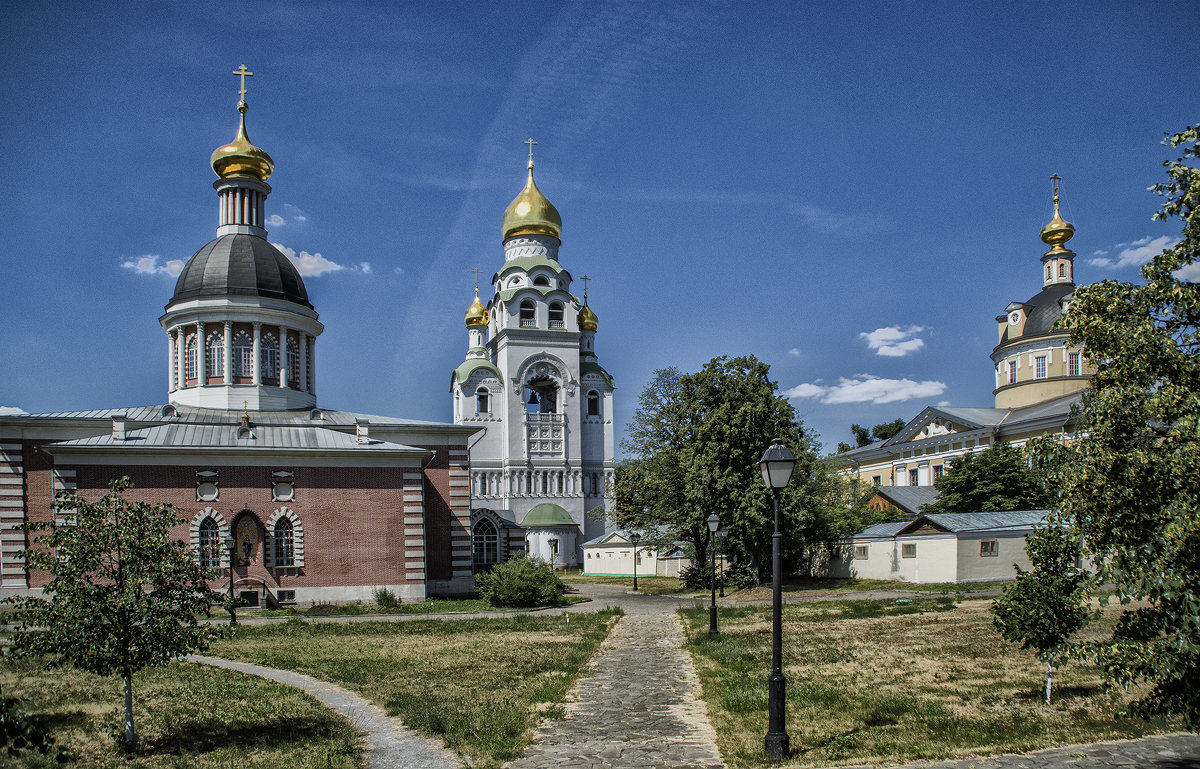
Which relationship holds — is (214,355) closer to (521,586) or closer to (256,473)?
(256,473)

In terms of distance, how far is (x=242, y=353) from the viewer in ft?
120

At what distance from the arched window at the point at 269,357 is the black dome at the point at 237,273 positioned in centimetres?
186

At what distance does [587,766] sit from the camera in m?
9.11

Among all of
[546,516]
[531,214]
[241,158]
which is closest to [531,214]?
[531,214]

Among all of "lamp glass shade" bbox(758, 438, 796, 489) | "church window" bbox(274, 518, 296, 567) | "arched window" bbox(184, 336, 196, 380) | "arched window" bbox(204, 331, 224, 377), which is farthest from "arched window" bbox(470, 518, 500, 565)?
"lamp glass shade" bbox(758, 438, 796, 489)

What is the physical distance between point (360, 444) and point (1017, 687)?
2351 cm

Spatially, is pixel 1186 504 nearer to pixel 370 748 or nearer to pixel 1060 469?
pixel 1060 469

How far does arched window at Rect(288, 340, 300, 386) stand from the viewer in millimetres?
37625

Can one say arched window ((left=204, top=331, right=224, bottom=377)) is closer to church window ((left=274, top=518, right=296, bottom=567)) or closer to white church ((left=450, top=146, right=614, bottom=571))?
church window ((left=274, top=518, right=296, bottom=567))

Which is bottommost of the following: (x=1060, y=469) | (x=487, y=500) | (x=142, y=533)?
(x=487, y=500)

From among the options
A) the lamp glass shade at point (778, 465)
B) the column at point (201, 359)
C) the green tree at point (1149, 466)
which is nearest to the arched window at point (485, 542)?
the column at point (201, 359)

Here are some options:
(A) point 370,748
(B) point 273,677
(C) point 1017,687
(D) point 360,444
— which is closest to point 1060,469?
(C) point 1017,687

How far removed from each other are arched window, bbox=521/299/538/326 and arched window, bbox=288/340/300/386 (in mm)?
28960

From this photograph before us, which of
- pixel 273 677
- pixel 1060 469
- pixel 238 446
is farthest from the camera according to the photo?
pixel 238 446
